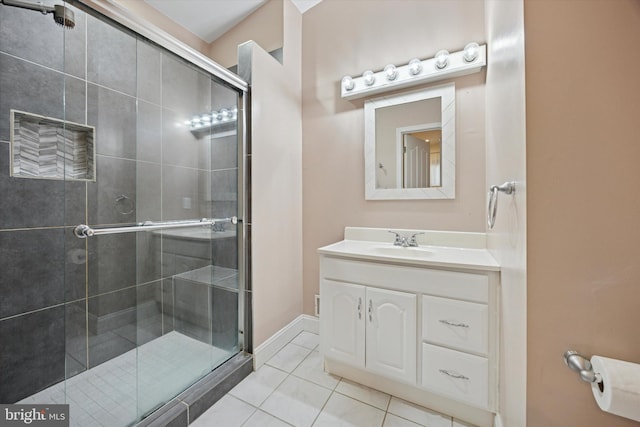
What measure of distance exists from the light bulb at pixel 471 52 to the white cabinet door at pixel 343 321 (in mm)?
1518

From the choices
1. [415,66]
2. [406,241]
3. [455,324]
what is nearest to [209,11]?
[415,66]

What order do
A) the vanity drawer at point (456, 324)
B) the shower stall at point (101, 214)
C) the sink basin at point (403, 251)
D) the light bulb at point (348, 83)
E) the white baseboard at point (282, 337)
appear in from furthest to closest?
1. the light bulb at point (348, 83)
2. the white baseboard at point (282, 337)
3. the sink basin at point (403, 251)
4. the shower stall at point (101, 214)
5. the vanity drawer at point (456, 324)

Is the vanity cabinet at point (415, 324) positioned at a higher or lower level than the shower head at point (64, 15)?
lower

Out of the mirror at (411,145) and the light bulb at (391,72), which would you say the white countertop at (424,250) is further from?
the light bulb at (391,72)

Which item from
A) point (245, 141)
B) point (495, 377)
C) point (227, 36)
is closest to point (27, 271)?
point (245, 141)

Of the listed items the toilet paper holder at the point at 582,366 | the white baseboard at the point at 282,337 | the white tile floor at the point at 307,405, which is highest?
the toilet paper holder at the point at 582,366

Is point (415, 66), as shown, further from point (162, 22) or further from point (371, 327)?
point (162, 22)

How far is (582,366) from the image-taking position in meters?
0.57

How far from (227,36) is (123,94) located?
1299 millimetres

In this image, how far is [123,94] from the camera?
1.37 metres

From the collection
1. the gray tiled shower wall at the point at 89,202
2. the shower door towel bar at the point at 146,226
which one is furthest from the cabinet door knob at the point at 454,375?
the gray tiled shower wall at the point at 89,202

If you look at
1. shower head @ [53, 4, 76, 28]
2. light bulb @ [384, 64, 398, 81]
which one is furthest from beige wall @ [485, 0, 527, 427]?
shower head @ [53, 4, 76, 28]

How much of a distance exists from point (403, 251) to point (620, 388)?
111 centimetres

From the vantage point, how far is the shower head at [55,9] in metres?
0.92
